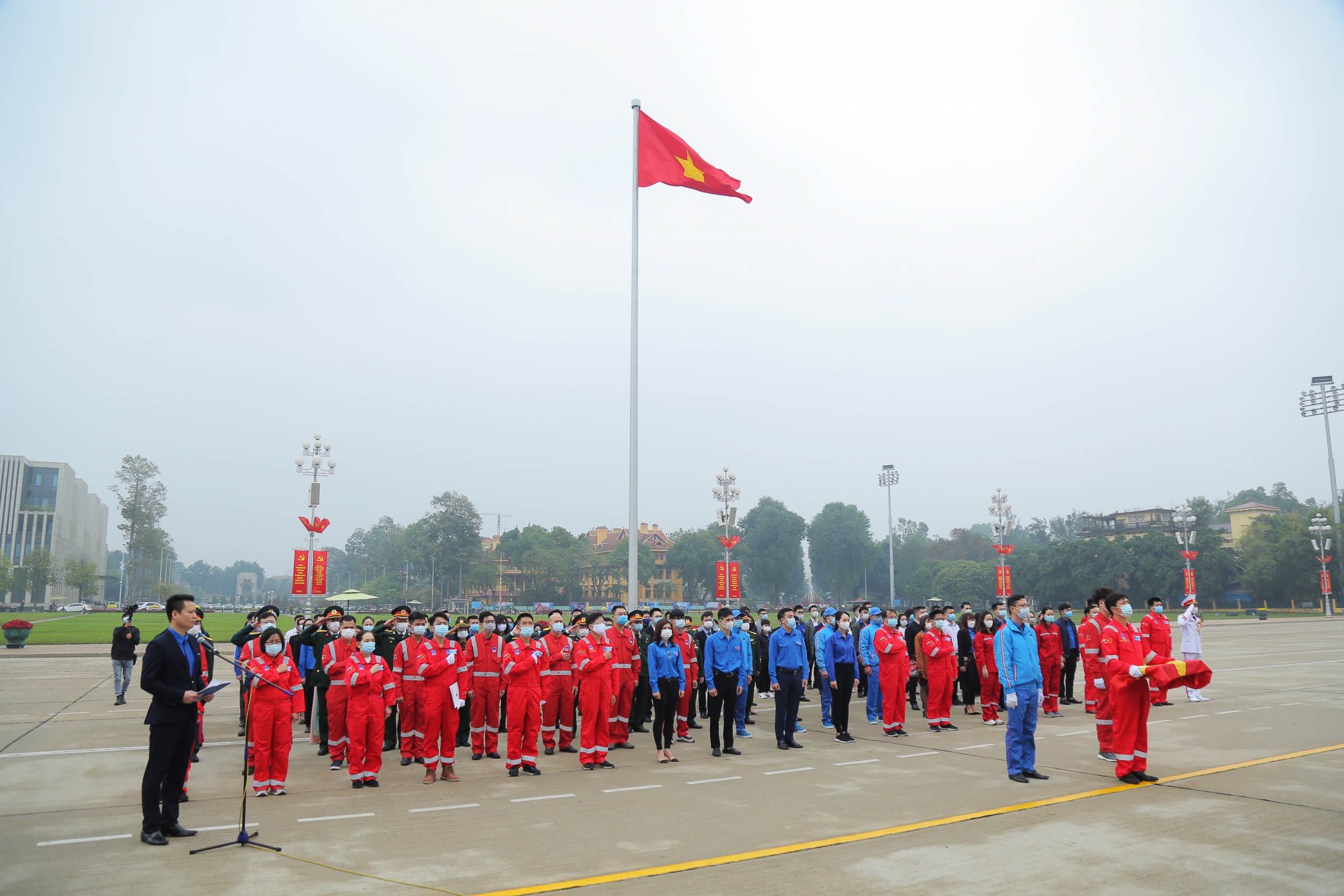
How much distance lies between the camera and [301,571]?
30.3m

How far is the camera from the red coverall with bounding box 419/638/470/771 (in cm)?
889

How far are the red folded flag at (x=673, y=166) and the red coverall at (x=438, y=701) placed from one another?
36.5ft

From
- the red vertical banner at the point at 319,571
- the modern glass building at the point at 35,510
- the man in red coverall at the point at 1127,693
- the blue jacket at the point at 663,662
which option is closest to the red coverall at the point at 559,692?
the blue jacket at the point at 663,662

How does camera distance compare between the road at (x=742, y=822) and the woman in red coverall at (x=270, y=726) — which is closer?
the road at (x=742, y=822)

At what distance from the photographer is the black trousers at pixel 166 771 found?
6305 millimetres

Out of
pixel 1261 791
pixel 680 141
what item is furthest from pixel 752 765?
pixel 680 141

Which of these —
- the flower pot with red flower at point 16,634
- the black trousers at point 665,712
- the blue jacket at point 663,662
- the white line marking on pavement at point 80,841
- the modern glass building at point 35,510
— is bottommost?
the flower pot with red flower at point 16,634

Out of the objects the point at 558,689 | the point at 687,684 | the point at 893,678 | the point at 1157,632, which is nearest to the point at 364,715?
the point at 558,689

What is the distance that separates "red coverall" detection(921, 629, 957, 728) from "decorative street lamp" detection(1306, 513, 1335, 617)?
192 feet

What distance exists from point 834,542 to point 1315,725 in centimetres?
8830

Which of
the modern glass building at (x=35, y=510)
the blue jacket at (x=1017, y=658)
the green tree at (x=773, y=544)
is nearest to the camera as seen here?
the blue jacket at (x=1017, y=658)

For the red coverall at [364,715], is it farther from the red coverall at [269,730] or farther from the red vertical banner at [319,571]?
the red vertical banner at [319,571]

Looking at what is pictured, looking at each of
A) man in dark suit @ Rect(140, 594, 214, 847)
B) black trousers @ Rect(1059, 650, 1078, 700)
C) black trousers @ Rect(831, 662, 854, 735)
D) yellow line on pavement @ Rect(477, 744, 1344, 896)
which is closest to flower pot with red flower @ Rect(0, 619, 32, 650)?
man in dark suit @ Rect(140, 594, 214, 847)

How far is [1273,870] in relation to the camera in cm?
539
